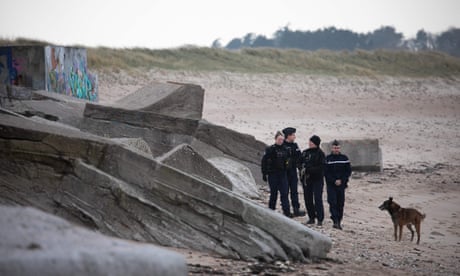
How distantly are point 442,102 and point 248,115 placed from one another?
13.0 meters

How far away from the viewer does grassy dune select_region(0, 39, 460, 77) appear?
38125mm

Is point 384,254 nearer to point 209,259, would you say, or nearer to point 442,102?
point 209,259

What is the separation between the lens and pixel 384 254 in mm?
10055

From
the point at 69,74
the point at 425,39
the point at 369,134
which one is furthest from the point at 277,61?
the point at 425,39

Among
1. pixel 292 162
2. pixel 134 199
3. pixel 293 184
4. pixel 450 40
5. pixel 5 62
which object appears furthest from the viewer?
pixel 450 40

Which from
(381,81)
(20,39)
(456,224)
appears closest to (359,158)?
(456,224)

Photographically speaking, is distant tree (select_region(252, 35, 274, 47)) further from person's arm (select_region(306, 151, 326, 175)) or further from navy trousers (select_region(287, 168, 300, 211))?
person's arm (select_region(306, 151, 326, 175))

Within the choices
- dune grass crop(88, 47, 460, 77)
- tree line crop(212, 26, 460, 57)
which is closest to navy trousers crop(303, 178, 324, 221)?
dune grass crop(88, 47, 460, 77)

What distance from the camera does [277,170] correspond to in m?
12.7

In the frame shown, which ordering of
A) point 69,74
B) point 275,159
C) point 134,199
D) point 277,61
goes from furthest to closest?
point 277,61
point 69,74
point 275,159
point 134,199

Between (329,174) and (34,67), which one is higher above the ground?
(34,67)

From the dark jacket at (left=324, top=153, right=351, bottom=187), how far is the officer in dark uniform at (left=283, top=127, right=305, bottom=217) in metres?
0.57

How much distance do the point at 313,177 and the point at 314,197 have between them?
0.29m

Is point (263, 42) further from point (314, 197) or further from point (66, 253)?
point (66, 253)
